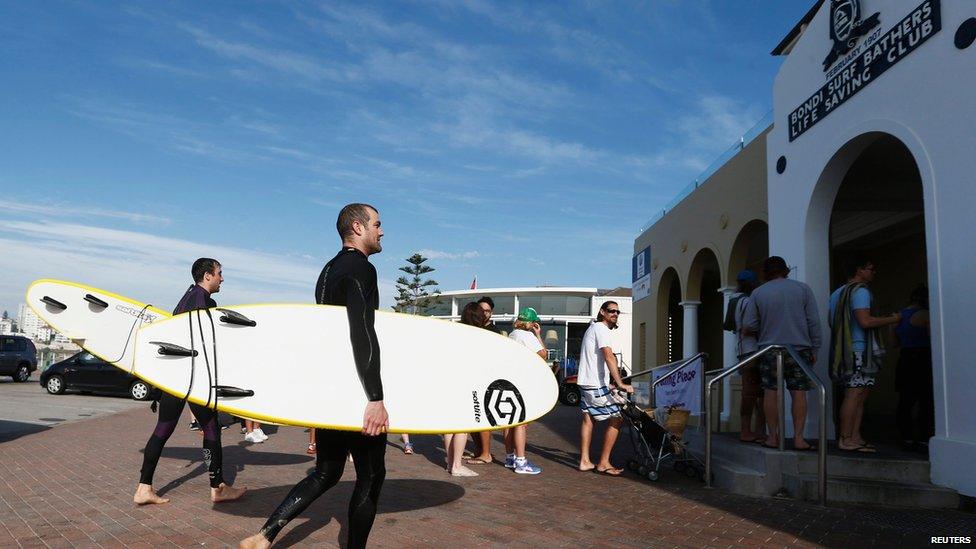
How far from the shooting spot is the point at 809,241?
7730mm

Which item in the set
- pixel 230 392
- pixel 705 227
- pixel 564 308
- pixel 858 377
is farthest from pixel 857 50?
pixel 564 308

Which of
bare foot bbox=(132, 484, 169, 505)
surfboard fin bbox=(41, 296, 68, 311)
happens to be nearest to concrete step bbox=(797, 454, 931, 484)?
bare foot bbox=(132, 484, 169, 505)

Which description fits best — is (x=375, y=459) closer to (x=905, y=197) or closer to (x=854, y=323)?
(x=854, y=323)

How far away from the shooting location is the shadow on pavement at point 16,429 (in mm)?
9227

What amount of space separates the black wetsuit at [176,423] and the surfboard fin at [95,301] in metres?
0.47

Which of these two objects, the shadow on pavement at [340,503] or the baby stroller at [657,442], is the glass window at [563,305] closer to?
the baby stroller at [657,442]

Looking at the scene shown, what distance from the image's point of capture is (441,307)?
5919 cm

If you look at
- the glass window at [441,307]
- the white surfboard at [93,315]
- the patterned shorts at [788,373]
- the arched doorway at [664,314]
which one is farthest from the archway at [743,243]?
the glass window at [441,307]

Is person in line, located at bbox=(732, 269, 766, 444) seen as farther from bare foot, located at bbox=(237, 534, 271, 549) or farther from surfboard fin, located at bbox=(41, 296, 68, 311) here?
surfboard fin, located at bbox=(41, 296, 68, 311)

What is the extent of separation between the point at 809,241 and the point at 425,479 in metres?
5.20

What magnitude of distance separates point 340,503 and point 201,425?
1.14 m

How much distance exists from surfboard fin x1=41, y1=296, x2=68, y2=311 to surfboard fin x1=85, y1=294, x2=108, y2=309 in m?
0.13

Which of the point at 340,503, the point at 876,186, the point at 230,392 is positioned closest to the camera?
the point at 230,392

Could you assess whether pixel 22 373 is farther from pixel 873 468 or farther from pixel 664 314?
pixel 873 468
